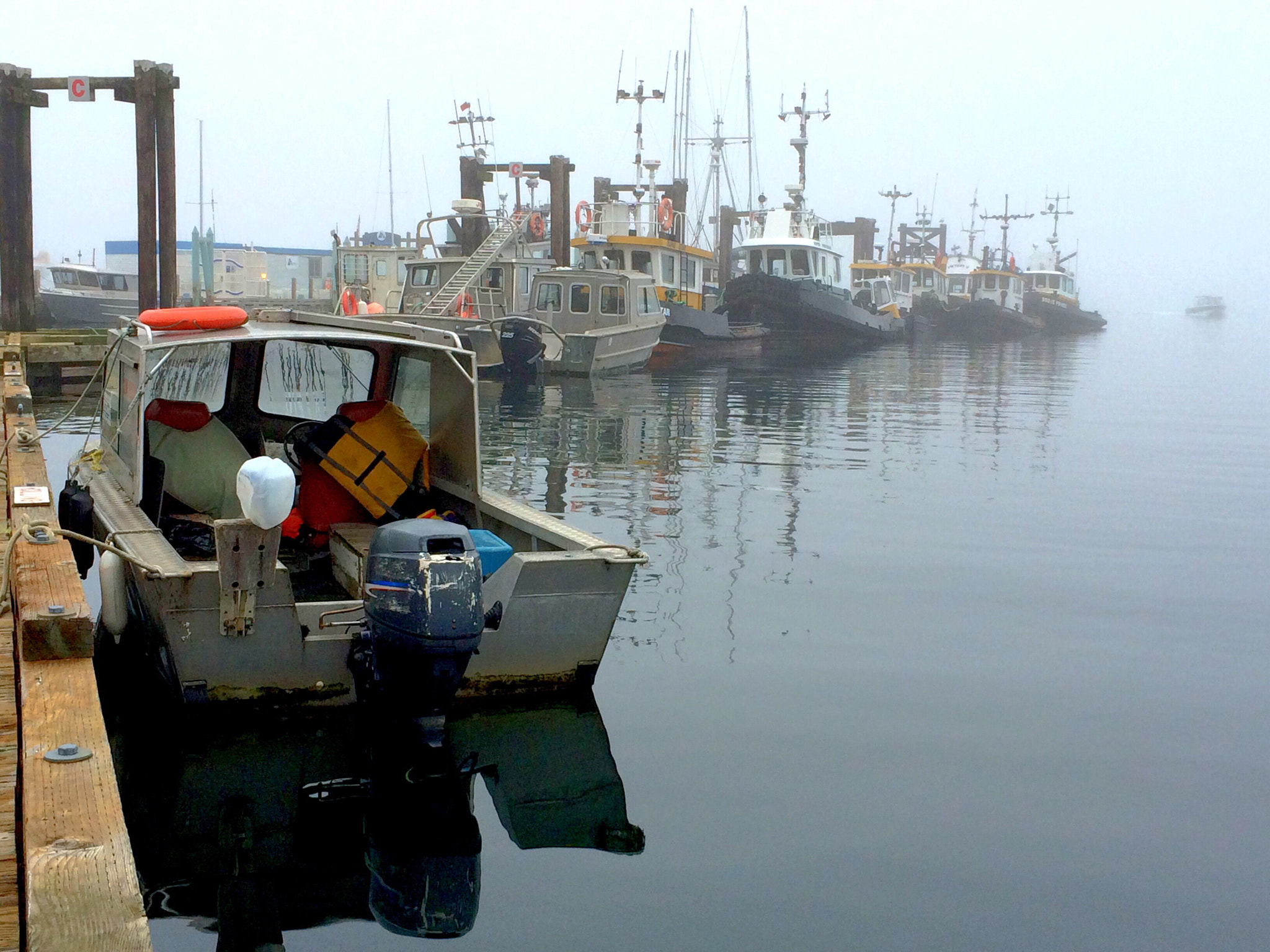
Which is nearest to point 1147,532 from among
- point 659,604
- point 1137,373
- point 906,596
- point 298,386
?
point 906,596

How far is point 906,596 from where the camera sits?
805 cm

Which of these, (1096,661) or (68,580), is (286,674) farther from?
(1096,661)

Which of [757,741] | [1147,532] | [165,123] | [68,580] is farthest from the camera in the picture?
[165,123]

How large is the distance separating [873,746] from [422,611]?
2.11 metres

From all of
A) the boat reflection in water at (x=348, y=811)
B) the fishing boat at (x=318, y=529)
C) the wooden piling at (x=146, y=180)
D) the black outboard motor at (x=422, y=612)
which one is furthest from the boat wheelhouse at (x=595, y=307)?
the black outboard motor at (x=422, y=612)

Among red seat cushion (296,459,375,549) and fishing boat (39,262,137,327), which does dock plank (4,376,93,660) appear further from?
fishing boat (39,262,137,327)

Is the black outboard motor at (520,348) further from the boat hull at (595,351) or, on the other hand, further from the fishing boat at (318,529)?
the fishing boat at (318,529)

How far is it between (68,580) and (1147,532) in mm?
8627

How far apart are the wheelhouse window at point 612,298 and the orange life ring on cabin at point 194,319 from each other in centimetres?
1925

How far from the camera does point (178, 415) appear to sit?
6648mm

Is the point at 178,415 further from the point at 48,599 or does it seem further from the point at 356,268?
the point at 356,268

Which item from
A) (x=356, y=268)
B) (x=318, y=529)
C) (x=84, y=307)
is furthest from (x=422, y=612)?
(x=84, y=307)

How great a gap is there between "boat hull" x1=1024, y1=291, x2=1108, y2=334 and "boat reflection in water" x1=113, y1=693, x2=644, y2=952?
58.1m

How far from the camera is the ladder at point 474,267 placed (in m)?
24.5
